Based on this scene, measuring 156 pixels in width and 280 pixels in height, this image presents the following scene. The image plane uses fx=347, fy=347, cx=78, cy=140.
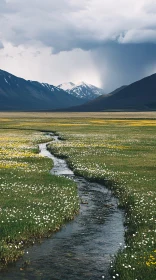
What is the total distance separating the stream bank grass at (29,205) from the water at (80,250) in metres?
0.60

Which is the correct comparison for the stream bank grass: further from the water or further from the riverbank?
the riverbank

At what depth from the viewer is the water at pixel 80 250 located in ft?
43.9

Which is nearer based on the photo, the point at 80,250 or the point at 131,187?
the point at 80,250

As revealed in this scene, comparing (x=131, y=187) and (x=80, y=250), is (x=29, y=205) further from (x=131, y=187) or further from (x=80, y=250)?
(x=131, y=187)

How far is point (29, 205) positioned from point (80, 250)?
21.8ft

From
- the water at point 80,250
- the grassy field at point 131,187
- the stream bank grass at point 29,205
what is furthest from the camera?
the stream bank grass at point 29,205

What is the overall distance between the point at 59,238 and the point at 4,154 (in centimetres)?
2950

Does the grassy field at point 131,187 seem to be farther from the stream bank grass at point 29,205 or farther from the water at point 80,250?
the stream bank grass at point 29,205

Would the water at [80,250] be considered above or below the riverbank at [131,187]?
below

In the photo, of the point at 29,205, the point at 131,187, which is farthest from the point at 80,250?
the point at 131,187

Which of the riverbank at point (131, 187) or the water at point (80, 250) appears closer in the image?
the water at point (80, 250)

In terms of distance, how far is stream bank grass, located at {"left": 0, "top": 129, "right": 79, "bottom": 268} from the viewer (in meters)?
16.3

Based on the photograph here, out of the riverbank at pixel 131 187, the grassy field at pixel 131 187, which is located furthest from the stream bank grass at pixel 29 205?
the riverbank at pixel 131 187

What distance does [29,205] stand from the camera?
2133 centimetres
